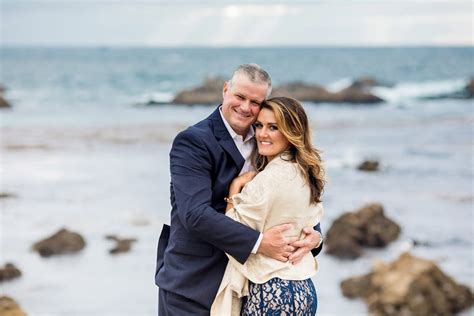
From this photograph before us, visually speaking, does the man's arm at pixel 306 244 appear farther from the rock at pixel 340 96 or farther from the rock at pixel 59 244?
the rock at pixel 340 96

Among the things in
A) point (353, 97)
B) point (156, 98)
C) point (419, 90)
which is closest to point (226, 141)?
point (353, 97)

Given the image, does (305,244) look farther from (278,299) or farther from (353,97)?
(353,97)

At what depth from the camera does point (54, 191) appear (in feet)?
54.6

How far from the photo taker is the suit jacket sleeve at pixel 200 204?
135 inches

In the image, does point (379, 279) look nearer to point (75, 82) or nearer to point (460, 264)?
point (460, 264)

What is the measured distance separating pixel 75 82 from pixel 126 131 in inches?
1120

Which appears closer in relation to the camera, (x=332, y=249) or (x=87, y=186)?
(x=332, y=249)

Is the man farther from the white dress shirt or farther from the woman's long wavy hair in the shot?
the woman's long wavy hair

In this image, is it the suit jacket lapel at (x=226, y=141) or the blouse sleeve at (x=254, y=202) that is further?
the suit jacket lapel at (x=226, y=141)

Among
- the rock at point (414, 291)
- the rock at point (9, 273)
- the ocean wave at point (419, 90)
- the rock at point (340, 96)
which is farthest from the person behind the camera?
the ocean wave at point (419, 90)

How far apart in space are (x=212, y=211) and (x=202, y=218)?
0.05 metres

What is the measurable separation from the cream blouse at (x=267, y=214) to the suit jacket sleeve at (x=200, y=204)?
74 millimetres

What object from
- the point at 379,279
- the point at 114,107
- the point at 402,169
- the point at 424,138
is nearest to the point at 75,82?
the point at 114,107

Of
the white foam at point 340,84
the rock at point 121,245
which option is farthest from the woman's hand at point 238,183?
the white foam at point 340,84
